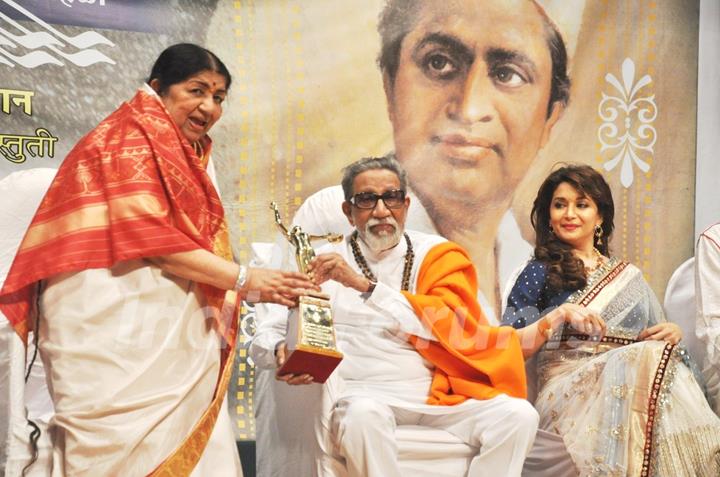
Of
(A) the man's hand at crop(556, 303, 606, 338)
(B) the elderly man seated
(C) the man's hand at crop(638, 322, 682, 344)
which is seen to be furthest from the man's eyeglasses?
(C) the man's hand at crop(638, 322, 682, 344)

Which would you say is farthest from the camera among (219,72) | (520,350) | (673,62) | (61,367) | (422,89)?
(673,62)

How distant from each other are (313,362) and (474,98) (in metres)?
1.95

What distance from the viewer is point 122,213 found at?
3678 millimetres

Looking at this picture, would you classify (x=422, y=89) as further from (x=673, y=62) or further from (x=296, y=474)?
(x=296, y=474)

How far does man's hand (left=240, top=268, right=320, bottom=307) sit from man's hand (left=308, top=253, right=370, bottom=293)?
0.23 metres

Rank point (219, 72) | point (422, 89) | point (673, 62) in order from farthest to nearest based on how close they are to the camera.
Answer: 1. point (673, 62)
2. point (422, 89)
3. point (219, 72)

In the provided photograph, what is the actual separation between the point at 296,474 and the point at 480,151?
1.92 meters

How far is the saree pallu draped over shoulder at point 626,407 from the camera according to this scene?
4270 millimetres

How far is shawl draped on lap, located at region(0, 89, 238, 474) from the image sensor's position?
365 cm

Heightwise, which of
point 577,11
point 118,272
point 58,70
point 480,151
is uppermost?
point 577,11

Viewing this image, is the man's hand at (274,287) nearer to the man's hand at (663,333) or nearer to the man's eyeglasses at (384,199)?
the man's eyeglasses at (384,199)

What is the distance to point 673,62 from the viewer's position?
561 cm

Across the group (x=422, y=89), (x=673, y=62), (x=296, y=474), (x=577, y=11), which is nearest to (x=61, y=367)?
(x=296, y=474)

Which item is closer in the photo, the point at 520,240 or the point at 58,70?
the point at 58,70
